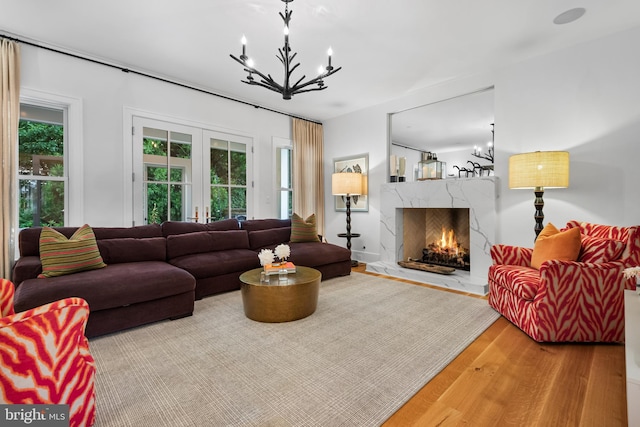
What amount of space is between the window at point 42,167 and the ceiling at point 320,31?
2.71ft

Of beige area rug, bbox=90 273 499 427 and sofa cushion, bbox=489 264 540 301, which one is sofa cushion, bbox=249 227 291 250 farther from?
sofa cushion, bbox=489 264 540 301

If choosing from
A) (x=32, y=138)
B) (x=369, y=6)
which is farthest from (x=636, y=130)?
(x=32, y=138)

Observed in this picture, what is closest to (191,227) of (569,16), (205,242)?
(205,242)

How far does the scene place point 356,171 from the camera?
552 cm

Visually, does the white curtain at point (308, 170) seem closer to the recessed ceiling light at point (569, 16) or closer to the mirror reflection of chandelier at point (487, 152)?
the mirror reflection of chandelier at point (487, 152)

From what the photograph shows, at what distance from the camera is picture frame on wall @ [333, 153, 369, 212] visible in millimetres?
5395

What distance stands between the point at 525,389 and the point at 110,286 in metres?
3.02

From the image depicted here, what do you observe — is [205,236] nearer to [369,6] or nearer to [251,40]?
[251,40]

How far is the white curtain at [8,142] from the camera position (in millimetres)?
2955

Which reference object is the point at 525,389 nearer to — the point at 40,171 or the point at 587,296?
the point at 587,296

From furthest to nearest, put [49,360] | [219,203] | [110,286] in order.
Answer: [219,203], [110,286], [49,360]

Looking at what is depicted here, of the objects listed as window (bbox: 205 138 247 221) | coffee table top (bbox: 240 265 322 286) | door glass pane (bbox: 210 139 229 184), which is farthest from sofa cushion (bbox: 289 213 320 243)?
coffee table top (bbox: 240 265 322 286)

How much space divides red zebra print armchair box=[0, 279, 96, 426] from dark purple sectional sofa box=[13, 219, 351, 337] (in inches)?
40.4

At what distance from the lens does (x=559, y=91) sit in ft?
11.1
